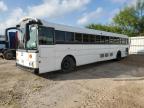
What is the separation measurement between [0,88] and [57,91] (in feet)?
7.42

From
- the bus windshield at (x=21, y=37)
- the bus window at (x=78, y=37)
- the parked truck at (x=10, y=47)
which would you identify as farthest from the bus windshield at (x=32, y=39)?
the parked truck at (x=10, y=47)

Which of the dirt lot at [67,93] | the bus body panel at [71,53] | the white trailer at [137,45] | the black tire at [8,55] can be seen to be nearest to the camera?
the dirt lot at [67,93]

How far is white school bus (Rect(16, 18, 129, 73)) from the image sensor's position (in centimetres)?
765

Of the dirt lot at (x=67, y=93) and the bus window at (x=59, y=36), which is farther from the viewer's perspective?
the bus window at (x=59, y=36)

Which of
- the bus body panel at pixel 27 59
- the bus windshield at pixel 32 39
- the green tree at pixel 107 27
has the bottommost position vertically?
the bus body panel at pixel 27 59

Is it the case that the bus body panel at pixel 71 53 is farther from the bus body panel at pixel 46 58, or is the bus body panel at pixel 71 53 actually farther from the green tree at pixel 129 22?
the green tree at pixel 129 22

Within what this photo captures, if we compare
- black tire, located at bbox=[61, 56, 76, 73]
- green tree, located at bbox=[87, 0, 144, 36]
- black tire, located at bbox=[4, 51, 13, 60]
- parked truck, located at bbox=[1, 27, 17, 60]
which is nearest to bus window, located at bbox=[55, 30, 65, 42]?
black tire, located at bbox=[61, 56, 76, 73]

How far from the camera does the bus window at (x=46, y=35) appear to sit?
7666 millimetres

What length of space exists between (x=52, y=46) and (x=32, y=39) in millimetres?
1029

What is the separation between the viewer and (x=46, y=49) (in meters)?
7.92

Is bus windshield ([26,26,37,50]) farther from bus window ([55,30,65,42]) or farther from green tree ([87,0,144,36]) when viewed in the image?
green tree ([87,0,144,36])

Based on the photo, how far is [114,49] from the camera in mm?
14219

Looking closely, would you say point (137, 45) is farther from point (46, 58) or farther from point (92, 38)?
point (46, 58)

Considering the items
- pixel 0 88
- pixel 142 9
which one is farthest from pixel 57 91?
pixel 142 9
